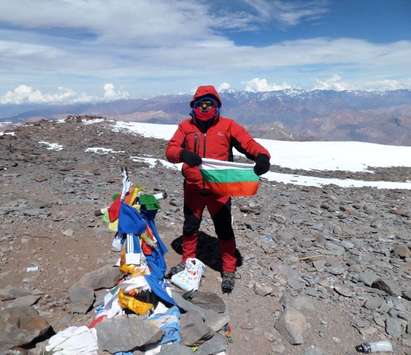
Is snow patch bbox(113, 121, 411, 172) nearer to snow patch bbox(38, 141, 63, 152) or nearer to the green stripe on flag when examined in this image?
snow patch bbox(38, 141, 63, 152)

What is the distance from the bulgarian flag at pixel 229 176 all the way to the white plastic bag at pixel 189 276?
51.2 inches

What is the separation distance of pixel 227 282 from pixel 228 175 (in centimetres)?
182

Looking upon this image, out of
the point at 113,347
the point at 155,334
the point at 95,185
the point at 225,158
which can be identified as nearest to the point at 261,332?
the point at 155,334

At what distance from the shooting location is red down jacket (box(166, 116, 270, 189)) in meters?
5.71

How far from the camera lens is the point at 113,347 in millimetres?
4227

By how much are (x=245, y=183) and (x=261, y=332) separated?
2.14 m

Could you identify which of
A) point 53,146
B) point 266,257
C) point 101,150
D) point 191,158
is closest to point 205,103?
point 191,158

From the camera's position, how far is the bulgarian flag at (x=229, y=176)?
5602 millimetres

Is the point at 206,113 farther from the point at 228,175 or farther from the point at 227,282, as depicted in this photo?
the point at 227,282

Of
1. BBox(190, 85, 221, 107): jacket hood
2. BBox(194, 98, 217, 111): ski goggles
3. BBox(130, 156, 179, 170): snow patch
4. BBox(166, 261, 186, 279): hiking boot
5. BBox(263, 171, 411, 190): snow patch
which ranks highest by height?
BBox(190, 85, 221, 107): jacket hood

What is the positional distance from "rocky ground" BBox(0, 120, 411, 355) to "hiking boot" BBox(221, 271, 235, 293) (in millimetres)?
147

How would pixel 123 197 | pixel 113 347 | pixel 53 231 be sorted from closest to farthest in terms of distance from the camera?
pixel 113 347
pixel 123 197
pixel 53 231

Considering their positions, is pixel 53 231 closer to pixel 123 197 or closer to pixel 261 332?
pixel 123 197

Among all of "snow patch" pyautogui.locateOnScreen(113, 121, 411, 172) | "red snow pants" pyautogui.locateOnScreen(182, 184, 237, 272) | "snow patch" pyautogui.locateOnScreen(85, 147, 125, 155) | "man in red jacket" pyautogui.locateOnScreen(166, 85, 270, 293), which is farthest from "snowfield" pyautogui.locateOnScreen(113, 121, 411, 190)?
"man in red jacket" pyautogui.locateOnScreen(166, 85, 270, 293)
